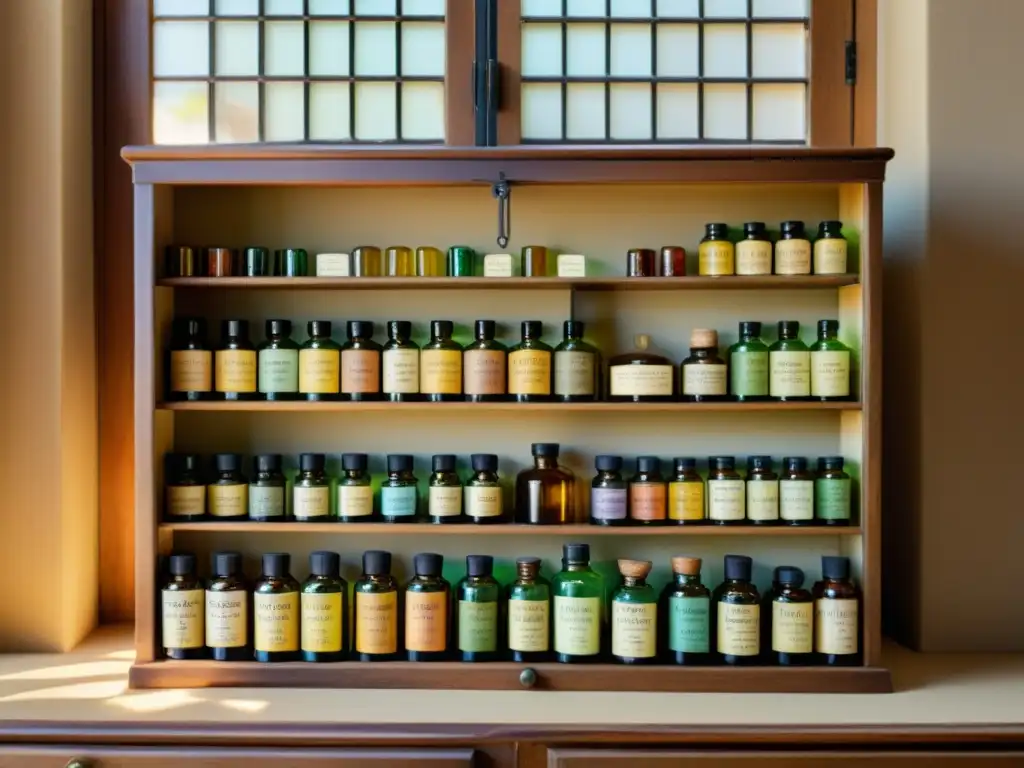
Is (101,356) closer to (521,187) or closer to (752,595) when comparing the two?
(521,187)

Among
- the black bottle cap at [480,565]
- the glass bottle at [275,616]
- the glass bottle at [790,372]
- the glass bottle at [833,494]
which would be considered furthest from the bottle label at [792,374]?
the glass bottle at [275,616]

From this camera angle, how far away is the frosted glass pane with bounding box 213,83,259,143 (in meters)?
1.90

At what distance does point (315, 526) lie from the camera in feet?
5.40

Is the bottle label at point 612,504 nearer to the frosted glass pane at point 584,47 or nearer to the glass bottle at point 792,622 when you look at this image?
the glass bottle at point 792,622

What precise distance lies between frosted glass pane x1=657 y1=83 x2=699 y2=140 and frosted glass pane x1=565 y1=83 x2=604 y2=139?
0.40 feet

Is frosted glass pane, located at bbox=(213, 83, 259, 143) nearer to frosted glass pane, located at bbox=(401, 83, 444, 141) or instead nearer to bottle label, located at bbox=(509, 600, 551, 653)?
frosted glass pane, located at bbox=(401, 83, 444, 141)

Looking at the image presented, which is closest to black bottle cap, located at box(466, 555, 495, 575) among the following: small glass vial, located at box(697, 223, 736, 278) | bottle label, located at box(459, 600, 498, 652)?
bottle label, located at box(459, 600, 498, 652)

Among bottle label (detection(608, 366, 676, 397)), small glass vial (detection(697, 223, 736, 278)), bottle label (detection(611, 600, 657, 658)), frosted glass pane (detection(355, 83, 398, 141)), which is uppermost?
frosted glass pane (detection(355, 83, 398, 141))

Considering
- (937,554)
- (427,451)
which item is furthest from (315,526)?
(937,554)

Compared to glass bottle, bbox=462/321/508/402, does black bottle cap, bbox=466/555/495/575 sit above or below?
below

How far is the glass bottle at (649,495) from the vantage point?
65.0 inches

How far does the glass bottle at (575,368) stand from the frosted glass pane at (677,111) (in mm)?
498

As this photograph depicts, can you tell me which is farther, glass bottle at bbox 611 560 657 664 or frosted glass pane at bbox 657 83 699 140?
frosted glass pane at bbox 657 83 699 140

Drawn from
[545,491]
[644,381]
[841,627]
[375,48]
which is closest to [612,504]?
[545,491]
